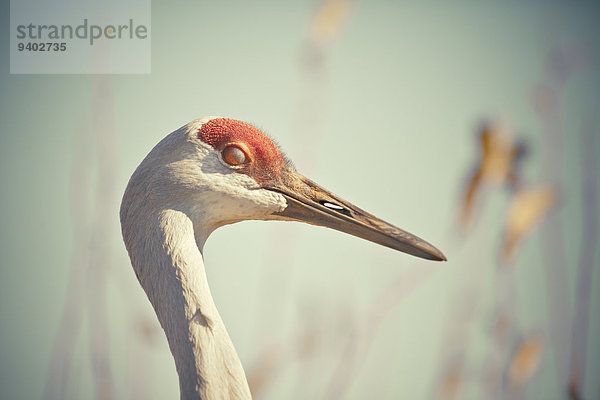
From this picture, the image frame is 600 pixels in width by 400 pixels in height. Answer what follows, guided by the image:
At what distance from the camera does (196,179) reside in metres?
2.23

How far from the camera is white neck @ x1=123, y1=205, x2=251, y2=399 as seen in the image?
1957 mm

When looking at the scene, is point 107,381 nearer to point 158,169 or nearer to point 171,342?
point 171,342

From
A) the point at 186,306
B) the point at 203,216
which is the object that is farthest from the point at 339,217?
the point at 186,306

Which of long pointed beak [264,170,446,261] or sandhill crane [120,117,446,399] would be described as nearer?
sandhill crane [120,117,446,399]

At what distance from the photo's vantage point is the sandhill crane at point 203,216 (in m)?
2.00

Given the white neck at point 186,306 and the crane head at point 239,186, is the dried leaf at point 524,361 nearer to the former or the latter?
the crane head at point 239,186

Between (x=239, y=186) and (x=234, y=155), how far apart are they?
149 millimetres

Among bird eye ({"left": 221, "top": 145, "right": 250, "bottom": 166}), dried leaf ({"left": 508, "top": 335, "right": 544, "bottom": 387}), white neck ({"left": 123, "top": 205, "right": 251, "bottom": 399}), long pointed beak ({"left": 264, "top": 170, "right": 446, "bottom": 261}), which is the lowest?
dried leaf ({"left": 508, "top": 335, "right": 544, "bottom": 387})

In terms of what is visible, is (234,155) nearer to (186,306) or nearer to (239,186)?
(239,186)

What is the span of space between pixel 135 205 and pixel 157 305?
1.54 feet

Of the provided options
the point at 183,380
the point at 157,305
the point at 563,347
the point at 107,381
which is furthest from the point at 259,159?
the point at 563,347

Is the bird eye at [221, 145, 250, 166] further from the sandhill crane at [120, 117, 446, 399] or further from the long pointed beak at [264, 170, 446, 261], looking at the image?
the long pointed beak at [264, 170, 446, 261]

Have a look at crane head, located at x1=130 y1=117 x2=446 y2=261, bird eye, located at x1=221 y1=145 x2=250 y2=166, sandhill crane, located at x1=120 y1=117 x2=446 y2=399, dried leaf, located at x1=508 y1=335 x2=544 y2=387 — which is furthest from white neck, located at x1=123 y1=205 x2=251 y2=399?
dried leaf, located at x1=508 y1=335 x2=544 y2=387

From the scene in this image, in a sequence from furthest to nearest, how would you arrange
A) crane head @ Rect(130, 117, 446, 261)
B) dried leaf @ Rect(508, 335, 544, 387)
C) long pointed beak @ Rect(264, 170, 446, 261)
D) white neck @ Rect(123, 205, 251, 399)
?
dried leaf @ Rect(508, 335, 544, 387) < long pointed beak @ Rect(264, 170, 446, 261) < crane head @ Rect(130, 117, 446, 261) < white neck @ Rect(123, 205, 251, 399)
